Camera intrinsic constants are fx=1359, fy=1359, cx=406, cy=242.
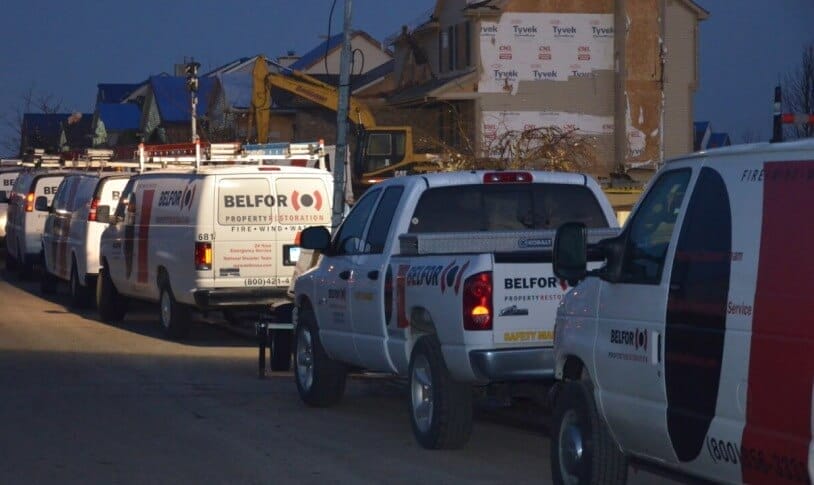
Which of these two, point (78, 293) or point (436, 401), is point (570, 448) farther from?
point (78, 293)

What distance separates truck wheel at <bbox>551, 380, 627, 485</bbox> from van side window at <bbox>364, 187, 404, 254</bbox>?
347 cm

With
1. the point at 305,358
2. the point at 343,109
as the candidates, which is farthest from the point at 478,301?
the point at 343,109

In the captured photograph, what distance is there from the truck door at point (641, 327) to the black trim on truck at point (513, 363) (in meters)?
1.81

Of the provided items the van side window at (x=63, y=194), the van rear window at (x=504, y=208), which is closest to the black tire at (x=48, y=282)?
the van side window at (x=63, y=194)

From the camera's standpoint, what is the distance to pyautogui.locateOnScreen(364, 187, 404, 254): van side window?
11141mm

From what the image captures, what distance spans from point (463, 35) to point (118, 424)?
42978 millimetres

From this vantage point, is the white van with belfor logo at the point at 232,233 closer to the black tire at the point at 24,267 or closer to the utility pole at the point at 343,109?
the utility pole at the point at 343,109

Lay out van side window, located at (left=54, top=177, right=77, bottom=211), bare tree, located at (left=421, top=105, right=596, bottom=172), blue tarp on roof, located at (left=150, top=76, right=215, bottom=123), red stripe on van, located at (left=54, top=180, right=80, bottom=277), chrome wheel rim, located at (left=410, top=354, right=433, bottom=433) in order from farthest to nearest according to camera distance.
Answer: blue tarp on roof, located at (left=150, top=76, right=215, bottom=123) < bare tree, located at (left=421, top=105, right=596, bottom=172) < van side window, located at (left=54, top=177, right=77, bottom=211) < red stripe on van, located at (left=54, top=180, right=80, bottom=277) < chrome wheel rim, located at (left=410, top=354, right=433, bottom=433)

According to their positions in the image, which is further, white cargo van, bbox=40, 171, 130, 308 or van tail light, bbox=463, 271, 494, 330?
white cargo van, bbox=40, 171, 130, 308

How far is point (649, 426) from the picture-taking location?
689 cm

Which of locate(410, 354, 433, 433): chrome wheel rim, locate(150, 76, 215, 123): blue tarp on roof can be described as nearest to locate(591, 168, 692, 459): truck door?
locate(410, 354, 433, 433): chrome wheel rim

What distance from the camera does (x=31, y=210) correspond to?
29047 mm

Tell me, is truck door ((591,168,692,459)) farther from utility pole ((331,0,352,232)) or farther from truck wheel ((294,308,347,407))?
utility pole ((331,0,352,232))

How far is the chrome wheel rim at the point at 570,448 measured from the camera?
768 centimetres
